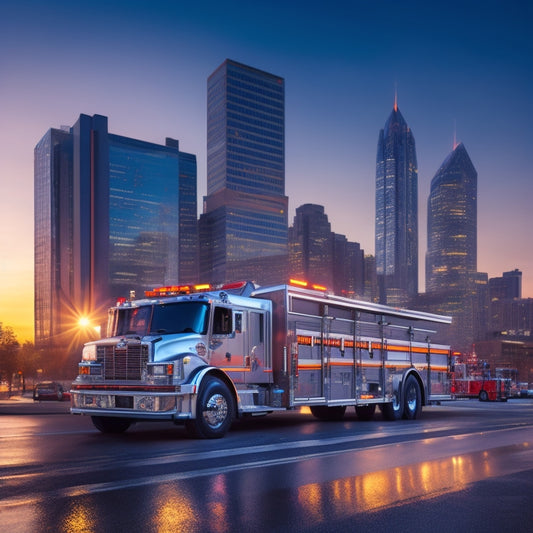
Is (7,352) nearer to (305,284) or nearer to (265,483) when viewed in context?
(305,284)

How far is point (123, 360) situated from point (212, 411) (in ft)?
6.41

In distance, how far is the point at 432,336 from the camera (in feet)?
71.8

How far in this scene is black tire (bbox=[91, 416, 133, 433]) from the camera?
1415cm

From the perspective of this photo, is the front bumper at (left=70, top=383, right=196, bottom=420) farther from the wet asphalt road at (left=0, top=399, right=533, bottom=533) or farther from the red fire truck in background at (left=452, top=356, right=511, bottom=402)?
the red fire truck in background at (left=452, top=356, right=511, bottom=402)

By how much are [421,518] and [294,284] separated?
989 cm

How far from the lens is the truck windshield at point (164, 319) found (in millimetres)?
13578

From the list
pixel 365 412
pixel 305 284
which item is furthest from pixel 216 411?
pixel 365 412

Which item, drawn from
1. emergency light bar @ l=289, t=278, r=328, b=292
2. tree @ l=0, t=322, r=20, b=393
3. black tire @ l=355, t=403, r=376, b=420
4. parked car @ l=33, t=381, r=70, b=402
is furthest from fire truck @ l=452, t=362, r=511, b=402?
tree @ l=0, t=322, r=20, b=393

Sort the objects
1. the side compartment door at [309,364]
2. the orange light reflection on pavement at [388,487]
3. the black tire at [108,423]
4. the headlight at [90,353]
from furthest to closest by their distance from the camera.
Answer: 1. the side compartment door at [309,364]
2. the black tire at [108,423]
3. the headlight at [90,353]
4. the orange light reflection on pavement at [388,487]

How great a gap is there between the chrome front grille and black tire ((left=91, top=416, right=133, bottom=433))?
1.37 meters

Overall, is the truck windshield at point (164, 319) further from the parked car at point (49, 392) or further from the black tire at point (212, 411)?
the parked car at point (49, 392)

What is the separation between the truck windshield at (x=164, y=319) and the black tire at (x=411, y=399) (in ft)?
27.6

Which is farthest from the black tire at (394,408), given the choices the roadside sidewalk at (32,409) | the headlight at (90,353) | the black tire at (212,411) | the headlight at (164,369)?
the roadside sidewalk at (32,409)

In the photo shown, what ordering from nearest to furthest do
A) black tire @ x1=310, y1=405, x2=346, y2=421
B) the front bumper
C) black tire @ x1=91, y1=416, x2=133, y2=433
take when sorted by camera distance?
the front bumper < black tire @ x1=91, y1=416, x2=133, y2=433 < black tire @ x1=310, y1=405, x2=346, y2=421
